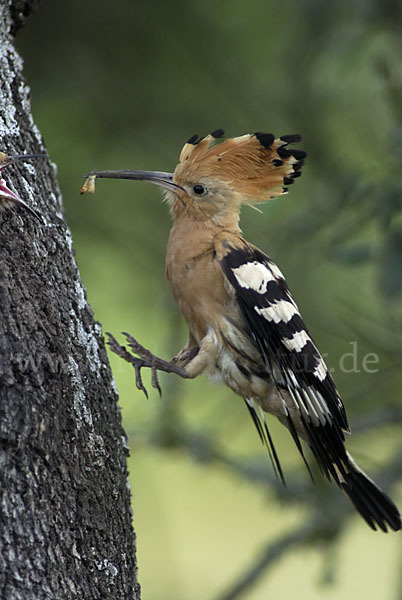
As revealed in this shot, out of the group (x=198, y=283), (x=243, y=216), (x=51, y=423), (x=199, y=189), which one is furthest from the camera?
(x=243, y=216)

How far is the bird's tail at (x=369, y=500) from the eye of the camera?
9.04 ft

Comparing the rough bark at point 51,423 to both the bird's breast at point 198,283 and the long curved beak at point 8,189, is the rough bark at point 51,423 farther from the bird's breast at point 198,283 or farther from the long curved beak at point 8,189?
the bird's breast at point 198,283

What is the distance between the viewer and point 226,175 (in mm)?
2949

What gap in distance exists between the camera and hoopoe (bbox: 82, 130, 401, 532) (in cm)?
269

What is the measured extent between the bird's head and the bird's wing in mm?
319

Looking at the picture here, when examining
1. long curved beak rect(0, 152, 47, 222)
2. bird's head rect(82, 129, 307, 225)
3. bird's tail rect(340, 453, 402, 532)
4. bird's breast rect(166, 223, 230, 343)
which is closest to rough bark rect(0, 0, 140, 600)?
long curved beak rect(0, 152, 47, 222)

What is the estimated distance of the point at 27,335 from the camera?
6.18 ft

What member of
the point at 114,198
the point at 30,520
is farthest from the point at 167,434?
the point at 30,520

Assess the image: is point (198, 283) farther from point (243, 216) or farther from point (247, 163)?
point (243, 216)

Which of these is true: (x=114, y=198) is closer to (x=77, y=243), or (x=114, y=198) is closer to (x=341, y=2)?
(x=77, y=243)

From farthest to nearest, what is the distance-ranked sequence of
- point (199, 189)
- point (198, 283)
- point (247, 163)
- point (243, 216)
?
point (243, 216) < point (199, 189) < point (247, 163) < point (198, 283)

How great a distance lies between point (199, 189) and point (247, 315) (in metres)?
0.60

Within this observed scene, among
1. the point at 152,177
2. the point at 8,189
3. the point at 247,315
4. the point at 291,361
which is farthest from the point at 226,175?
the point at 8,189

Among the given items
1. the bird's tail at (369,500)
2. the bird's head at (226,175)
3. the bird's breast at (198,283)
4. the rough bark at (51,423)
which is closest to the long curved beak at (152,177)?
the bird's head at (226,175)
